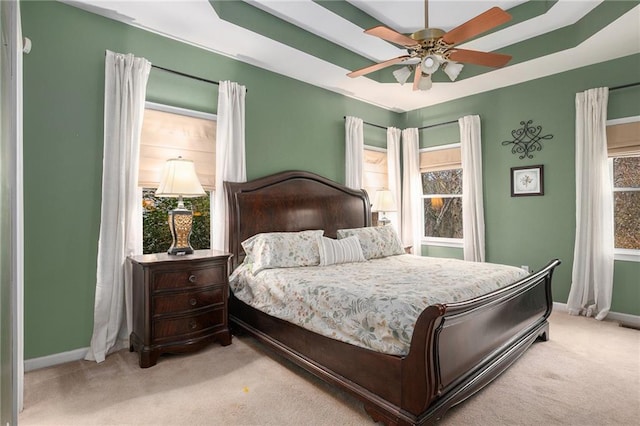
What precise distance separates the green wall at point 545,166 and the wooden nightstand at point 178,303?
375 cm

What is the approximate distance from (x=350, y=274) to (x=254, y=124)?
81.2 inches

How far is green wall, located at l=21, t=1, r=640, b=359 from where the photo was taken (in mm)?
2684

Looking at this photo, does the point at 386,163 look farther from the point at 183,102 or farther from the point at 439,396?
the point at 439,396

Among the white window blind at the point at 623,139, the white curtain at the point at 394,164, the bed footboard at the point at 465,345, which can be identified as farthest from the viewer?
the white curtain at the point at 394,164

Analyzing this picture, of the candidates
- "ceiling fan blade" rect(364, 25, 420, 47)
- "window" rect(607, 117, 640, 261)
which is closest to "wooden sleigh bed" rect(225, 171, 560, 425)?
"window" rect(607, 117, 640, 261)

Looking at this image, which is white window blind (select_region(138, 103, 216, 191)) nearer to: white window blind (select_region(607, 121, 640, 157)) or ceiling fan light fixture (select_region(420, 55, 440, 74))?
ceiling fan light fixture (select_region(420, 55, 440, 74))

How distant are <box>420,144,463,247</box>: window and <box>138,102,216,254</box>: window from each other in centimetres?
340

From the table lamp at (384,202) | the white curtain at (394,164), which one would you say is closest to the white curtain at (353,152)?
the table lamp at (384,202)

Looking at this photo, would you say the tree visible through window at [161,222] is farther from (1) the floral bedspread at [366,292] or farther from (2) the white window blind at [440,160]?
(2) the white window blind at [440,160]

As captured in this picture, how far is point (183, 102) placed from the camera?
3.41 m

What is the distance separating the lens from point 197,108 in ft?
11.5

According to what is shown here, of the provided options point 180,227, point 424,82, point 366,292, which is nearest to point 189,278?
point 180,227

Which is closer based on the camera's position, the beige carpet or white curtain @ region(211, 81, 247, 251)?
the beige carpet

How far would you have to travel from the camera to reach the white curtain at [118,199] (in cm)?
284
